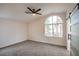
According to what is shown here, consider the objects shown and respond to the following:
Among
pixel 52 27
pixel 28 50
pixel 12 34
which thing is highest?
pixel 52 27

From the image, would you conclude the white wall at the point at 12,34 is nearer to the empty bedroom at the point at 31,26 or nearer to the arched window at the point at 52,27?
the empty bedroom at the point at 31,26

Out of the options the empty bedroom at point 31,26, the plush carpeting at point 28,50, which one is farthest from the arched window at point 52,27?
the plush carpeting at point 28,50

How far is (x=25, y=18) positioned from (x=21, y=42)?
30.9 inches

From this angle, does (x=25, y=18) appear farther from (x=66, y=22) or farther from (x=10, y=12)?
(x=66, y=22)

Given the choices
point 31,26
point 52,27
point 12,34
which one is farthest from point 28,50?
point 52,27

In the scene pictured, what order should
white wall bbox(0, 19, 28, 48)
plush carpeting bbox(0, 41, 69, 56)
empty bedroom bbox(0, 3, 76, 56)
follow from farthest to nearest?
plush carpeting bbox(0, 41, 69, 56) < white wall bbox(0, 19, 28, 48) < empty bedroom bbox(0, 3, 76, 56)

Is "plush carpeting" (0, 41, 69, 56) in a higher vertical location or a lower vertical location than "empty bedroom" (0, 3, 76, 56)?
lower

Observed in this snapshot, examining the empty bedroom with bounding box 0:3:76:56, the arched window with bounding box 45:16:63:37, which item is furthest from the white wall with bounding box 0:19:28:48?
the arched window with bounding box 45:16:63:37

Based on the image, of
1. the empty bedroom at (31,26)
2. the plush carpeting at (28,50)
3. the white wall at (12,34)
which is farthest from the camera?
the plush carpeting at (28,50)

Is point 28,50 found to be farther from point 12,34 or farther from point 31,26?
point 31,26

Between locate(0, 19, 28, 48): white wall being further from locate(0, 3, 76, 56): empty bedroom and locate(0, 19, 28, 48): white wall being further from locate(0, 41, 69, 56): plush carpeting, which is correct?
locate(0, 41, 69, 56): plush carpeting

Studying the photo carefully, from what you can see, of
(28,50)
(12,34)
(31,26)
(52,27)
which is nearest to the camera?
(52,27)

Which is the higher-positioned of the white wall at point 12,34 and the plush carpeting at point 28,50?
the white wall at point 12,34

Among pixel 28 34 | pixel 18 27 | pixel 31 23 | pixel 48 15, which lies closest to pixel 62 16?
pixel 48 15
